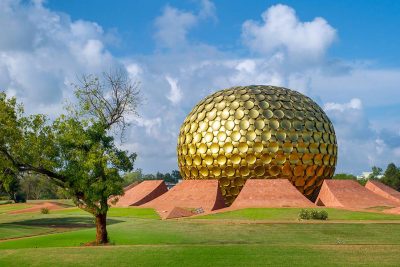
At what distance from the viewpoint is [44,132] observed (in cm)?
1822

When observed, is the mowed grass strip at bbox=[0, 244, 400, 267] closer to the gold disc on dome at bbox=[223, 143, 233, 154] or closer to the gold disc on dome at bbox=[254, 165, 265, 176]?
the gold disc on dome at bbox=[254, 165, 265, 176]

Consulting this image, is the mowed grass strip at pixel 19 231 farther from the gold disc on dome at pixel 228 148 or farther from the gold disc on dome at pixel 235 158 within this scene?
the gold disc on dome at pixel 235 158

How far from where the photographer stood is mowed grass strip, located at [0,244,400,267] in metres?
13.6

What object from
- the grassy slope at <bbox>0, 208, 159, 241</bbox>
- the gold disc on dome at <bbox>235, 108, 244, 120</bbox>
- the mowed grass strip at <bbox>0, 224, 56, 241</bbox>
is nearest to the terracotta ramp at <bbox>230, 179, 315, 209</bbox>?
the gold disc on dome at <bbox>235, 108, 244, 120</bbox>

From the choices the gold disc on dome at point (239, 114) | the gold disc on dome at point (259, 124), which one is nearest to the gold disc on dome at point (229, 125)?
the gold disc on dome at point (239, 114)

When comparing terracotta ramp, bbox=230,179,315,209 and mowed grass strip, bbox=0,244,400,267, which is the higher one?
terracotta ramp, bbox=230,179,315,209

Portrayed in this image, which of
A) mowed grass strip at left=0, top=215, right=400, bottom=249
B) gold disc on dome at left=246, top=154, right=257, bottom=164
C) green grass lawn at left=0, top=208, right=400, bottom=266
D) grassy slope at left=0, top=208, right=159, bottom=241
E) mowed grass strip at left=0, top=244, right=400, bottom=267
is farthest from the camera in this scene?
gold disc on dome at left=246, top=154, right=257, bottom=164

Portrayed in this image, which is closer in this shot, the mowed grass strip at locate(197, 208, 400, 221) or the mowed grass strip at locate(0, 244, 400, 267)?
the mowed grass strip at locate(0, 244, 400, 267)

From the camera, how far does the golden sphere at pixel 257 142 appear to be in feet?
123

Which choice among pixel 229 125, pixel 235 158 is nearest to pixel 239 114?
pixel 229 125

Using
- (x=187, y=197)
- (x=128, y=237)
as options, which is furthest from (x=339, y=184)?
(x=128, y=237)

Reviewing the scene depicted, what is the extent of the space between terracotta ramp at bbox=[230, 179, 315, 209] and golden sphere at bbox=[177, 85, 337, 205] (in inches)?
85.3

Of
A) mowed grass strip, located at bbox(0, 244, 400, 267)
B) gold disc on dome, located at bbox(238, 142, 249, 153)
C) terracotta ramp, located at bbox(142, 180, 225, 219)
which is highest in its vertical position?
gold disc on dome, located at bbox(238, 142, 249, 153)

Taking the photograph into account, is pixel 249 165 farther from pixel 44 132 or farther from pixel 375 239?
pixel 44 132
